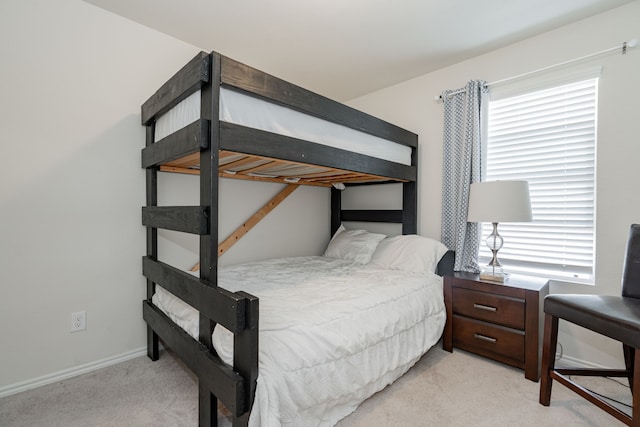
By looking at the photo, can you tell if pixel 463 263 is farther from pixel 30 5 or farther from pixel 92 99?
pixel 30 5

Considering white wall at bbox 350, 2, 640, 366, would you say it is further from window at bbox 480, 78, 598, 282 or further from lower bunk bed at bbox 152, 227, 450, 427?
lower bunk bed at bbox 152, 227, 450, 427

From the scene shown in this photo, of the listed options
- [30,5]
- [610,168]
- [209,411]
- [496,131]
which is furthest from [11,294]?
[610,168]

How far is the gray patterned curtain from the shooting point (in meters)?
2.38

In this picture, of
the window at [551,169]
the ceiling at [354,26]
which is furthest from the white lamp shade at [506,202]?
the ceiling at [354,26]

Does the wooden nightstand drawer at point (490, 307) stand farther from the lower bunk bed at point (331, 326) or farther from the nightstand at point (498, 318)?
the lower bunk bed at point (331, 326)

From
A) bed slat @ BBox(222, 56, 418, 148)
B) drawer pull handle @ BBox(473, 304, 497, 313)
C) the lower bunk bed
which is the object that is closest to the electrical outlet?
the lower bunk bed

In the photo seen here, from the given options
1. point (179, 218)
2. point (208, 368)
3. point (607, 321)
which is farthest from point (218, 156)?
point (607, 321)

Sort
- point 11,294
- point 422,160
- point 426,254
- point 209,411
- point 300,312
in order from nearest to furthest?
point 209,411, point 300,312, point 11,294, point 426,254, point 422,160

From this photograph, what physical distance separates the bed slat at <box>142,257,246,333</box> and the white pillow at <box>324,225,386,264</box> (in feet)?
5.31

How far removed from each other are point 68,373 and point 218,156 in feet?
5.78

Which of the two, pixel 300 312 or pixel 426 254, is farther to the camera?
pixel 426 254

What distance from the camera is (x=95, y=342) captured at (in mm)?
1963

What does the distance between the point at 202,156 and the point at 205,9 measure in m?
1.26

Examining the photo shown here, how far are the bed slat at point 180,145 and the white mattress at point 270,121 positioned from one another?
0.27 feet
